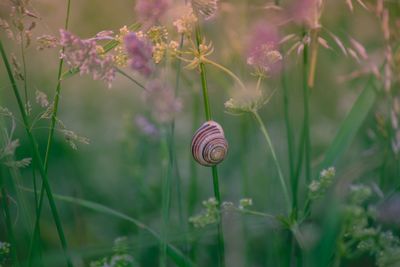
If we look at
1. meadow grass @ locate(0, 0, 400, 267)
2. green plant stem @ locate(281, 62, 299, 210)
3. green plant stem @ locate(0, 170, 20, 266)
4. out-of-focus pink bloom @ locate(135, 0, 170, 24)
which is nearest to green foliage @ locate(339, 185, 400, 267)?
meadow grass @ locate(0, 0, 400, 267)

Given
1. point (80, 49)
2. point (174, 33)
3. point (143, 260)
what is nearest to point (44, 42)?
point (80, 49)

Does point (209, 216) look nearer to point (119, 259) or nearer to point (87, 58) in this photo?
point (119, 259)

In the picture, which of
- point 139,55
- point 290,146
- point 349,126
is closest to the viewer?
point 139,55

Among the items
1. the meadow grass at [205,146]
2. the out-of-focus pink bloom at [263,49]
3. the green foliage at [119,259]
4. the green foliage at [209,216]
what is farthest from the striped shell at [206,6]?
the green foliage at [119,259]

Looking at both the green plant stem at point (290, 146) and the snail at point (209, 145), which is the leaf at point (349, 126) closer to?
the green plant stem at point (290, 146)

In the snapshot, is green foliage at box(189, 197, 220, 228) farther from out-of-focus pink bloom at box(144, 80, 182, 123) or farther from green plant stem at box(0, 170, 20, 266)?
green plant stem at box(0, 170, 20, 266)

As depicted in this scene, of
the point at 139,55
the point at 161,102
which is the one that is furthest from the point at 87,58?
the point at 161,102

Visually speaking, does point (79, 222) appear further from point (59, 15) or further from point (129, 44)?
point (59, 15)
